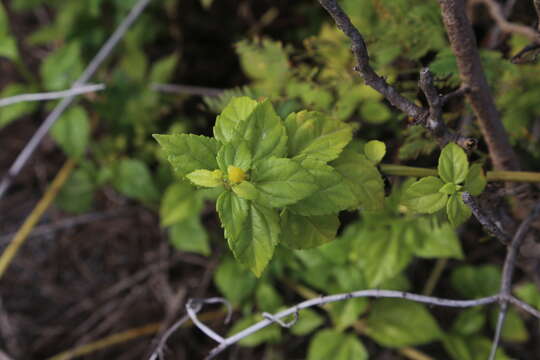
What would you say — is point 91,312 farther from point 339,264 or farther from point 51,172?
point 339,264

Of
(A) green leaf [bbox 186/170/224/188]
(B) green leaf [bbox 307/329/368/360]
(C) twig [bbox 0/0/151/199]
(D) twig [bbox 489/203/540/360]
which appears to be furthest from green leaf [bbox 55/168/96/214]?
(D) twig [bbox 489/203/540/360]

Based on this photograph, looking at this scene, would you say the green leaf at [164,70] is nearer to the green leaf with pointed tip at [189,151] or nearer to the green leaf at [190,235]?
the green leaf at [190,235]

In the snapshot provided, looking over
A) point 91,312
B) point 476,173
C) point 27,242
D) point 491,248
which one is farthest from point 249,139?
point 27,242

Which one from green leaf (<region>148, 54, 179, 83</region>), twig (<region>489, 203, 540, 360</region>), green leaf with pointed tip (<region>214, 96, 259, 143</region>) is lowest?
twig (<region>489, 203, 540, 360</region>)

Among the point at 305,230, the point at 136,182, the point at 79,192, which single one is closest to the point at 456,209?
the point at 305,230

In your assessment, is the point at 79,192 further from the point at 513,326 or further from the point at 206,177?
the point at 513,326

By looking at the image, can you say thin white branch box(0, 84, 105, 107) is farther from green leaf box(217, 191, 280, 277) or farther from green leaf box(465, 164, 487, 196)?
green leaf box(465, 164, 487, 196)
